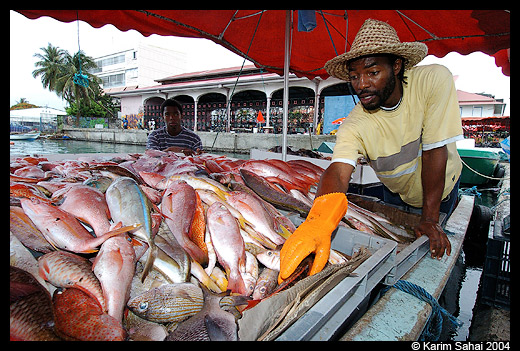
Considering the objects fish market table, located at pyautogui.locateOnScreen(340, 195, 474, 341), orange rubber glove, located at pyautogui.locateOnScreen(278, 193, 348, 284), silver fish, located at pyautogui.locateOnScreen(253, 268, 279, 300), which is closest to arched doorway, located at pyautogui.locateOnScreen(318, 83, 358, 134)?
fish market table, located at pyautogui.locateOnScreen(340, 195, 474, 341)

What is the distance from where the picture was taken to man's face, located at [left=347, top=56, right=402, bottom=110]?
1.86 meters

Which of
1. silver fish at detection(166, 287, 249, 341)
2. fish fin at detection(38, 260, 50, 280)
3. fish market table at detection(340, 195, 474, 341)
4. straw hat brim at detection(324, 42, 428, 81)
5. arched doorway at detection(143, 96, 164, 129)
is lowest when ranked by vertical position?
fish market table at detection(340, 195, 474, 341)

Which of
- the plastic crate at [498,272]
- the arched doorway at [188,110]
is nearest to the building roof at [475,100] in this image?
the arched doorway at [188,110]

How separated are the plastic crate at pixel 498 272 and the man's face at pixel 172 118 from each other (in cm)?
530

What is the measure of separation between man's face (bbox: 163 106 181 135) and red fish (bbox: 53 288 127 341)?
483cm

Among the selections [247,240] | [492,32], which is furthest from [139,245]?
[492,32]

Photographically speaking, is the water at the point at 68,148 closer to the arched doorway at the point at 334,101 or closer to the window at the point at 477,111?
the arched doorway at the point at 334,101

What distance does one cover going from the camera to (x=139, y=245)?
144cm

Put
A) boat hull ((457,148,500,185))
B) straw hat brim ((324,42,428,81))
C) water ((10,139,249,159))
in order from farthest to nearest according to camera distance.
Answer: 1. water ((10,139,249,159))
2. boat hull ((457,148,500,185))
3. straw hat brim ((324,42,428,81))

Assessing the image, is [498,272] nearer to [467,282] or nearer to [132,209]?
[467,282]

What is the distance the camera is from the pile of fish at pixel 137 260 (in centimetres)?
105

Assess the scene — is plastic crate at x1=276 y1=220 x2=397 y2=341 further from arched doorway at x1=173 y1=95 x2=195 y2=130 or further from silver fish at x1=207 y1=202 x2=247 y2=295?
arched doorway at x1=173 y1=95 x2=195 y2=130

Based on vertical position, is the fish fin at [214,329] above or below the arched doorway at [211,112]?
below
